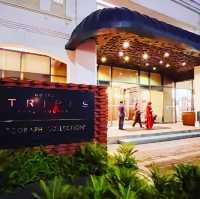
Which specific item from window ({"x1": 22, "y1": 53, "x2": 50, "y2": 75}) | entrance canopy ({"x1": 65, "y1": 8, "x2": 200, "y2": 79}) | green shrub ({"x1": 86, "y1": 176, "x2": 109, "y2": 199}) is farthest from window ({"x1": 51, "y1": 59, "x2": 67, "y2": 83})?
green shrub ({"x1": 86, "y1": 176, "x2": 109, "y2": 199})

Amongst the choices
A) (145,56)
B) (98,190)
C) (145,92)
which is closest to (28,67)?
(145,56)

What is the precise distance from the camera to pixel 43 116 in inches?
213

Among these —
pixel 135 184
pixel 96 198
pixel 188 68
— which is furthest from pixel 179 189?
pixel 188 68

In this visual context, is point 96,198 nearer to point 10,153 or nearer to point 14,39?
point 10,153

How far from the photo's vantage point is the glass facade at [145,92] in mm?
17016

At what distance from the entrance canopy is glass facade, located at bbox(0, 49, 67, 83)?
2.56 m

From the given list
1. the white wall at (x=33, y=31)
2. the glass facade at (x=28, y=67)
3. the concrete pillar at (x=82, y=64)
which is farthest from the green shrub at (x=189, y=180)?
the glass facade at (x=28, y=67)

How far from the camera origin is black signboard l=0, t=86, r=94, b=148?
503 centimetres

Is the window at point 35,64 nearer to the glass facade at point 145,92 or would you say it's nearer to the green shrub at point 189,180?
the glass facade at point 145,92


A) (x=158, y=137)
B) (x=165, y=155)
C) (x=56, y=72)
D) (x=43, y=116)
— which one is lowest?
(x=165, y=155)

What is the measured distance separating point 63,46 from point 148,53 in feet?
17.4

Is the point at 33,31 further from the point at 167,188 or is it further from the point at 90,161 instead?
the point at 167,188

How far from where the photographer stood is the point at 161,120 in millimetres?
19984

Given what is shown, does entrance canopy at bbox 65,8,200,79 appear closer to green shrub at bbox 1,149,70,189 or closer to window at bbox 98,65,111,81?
window at bbox 98,65,111,81
